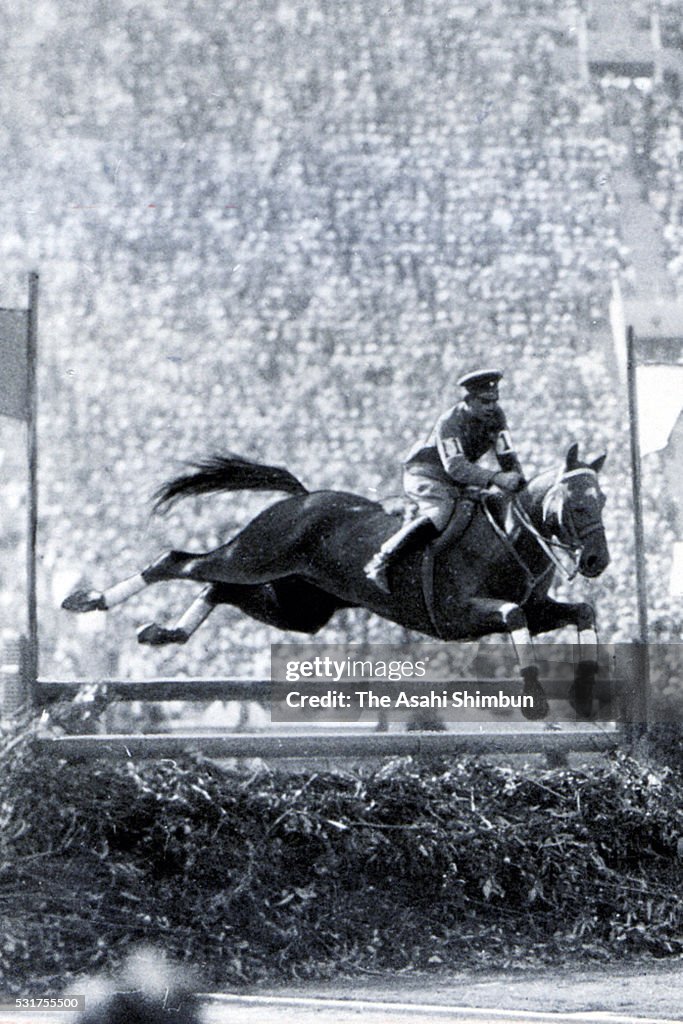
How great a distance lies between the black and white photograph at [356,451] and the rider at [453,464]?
12mm

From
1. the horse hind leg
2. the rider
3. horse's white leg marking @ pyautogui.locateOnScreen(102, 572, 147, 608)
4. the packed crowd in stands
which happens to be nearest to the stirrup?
the rider

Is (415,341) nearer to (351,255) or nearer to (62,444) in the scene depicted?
(351,255)

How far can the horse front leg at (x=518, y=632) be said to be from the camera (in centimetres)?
557

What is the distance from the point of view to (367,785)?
547 centimetres

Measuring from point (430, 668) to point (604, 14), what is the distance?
109 inches

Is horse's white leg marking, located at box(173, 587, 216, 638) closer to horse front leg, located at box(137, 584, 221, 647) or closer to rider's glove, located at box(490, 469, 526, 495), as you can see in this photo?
horse front leg, located at box(137, 584, 221, 647)

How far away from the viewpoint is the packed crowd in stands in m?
5.63

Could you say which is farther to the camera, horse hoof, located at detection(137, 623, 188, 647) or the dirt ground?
horse hoof, located at detection(137, 623, 188, 647)

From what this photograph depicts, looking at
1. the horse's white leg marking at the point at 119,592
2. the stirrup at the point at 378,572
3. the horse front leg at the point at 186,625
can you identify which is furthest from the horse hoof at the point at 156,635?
the stirrup at the point at 378,572

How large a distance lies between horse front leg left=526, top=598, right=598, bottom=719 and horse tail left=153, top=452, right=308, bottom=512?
1.18m

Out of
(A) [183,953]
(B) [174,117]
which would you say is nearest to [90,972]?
(A) [183,953]

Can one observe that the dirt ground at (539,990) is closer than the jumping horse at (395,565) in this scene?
Yes

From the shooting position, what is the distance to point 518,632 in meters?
5.59

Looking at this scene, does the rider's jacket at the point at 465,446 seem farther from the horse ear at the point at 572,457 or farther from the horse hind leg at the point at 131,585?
the horse hind leg at the point at 131,585
